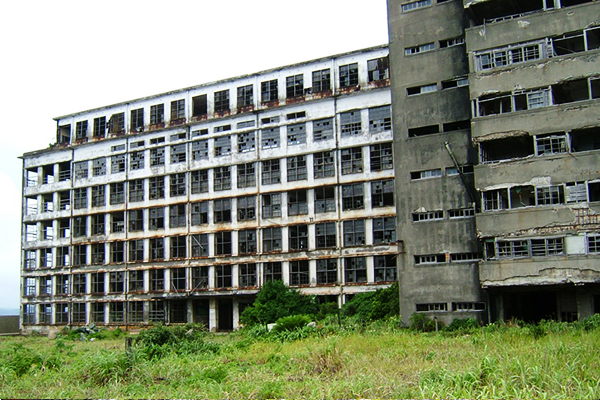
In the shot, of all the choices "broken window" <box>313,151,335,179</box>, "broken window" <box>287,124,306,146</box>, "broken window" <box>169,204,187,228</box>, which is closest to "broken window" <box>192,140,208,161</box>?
"broken window" <box>169,204,187,228</box>

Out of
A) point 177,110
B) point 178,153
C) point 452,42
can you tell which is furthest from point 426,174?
point 177,110

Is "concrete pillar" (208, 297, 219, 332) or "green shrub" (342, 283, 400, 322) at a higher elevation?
"green shrub" (342, 283, 400, 322)

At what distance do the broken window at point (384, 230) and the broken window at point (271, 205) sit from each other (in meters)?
6.51

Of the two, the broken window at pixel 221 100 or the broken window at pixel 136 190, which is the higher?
the broken window at pixel 221 100

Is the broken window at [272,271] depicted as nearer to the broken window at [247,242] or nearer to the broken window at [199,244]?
the broken window at [247,242]

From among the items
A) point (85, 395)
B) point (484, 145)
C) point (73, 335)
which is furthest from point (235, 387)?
point (73, 335)

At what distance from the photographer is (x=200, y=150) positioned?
1622 inches

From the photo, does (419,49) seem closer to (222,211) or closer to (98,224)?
(222,211)

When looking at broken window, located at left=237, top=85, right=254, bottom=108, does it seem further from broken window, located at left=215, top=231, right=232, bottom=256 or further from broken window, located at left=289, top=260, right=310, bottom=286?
broken window, located at left=289, top=260, right=310, bottom=286

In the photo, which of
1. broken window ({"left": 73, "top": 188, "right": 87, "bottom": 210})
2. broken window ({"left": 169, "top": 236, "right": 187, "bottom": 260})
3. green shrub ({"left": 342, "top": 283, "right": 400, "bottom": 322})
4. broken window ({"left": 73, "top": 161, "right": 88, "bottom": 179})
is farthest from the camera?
broken window ({"left": 73, "top": 161, "right": 88, "bottom": 179})

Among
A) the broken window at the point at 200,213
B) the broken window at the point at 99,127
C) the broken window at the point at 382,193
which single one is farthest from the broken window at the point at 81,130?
the broken window at the point at 382,193

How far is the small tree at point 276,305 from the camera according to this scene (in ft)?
109

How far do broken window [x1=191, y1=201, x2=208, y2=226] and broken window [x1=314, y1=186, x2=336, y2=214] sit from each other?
812 centimetres

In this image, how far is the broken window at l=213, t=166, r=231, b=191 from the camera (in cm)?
3991
